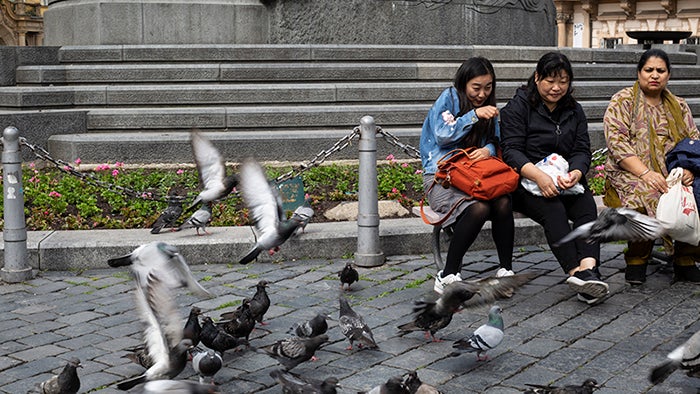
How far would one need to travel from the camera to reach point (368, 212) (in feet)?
23.2

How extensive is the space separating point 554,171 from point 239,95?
6.11 meters

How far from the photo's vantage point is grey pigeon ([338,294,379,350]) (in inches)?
195

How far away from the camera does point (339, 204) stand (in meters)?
8.26

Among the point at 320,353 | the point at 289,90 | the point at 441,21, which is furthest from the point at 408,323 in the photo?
the point at 441,21

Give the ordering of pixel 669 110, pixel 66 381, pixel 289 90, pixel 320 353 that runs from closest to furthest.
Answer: pixel 66 381, pixel 320 353, pixel 669 110, pixel 289 90

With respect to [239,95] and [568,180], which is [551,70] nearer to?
[568,180]

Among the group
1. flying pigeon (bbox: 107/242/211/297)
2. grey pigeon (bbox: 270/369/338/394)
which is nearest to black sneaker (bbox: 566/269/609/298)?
grey pigeon (bbox: 270/369/338/394)

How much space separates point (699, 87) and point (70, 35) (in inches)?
374

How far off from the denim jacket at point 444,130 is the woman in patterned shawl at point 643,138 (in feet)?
2.87

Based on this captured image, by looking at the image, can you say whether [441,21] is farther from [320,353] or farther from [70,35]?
[320,353]

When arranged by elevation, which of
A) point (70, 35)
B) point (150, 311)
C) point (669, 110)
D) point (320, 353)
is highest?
point (70, 35)

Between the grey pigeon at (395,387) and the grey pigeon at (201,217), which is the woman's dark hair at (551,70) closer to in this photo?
the grey pigeon at (201,217)

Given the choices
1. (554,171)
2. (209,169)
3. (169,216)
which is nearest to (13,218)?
(169,216)

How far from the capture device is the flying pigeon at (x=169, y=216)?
7.35 meters
